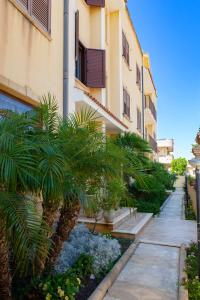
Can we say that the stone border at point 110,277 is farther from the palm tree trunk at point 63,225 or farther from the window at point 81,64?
the window at point 81,64

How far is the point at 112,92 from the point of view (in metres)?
16.0

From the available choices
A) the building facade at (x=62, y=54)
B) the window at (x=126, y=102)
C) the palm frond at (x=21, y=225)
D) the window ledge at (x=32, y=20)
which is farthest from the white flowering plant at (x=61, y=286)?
the window at (x=126, y=102)

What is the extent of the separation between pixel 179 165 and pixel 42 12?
48.4 meters

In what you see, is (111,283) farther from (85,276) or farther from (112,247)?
(112,247)

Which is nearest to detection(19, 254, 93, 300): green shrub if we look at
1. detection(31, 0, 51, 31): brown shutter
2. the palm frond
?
the palm frond

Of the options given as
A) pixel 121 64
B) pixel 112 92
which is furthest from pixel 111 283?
pixel 121 64

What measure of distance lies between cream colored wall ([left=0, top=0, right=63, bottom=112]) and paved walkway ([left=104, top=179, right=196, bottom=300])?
456 cm

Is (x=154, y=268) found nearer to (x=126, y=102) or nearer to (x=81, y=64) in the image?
(x=81, y=64)

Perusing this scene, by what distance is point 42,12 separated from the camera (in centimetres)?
794

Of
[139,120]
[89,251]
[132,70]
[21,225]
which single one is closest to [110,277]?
[89,251]

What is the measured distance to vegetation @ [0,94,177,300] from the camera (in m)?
3.11

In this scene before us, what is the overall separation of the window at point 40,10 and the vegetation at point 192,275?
22.7 ft

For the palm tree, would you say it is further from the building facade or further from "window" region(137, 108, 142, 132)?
"window" region(137, 108, 142, 132)

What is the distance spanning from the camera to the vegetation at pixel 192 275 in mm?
5008
